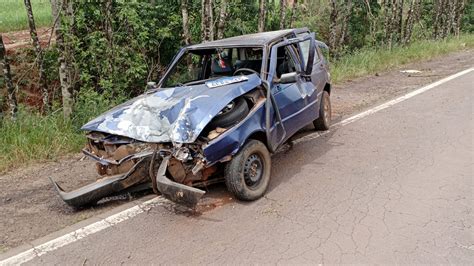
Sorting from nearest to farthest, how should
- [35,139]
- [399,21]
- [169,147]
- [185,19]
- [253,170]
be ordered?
[169,147]
[253,170]
[35,139]
[185,19]
[399,21]

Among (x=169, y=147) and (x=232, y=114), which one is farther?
(x=232, y=114)

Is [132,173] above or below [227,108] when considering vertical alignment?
below

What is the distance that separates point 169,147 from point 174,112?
1.46 ft

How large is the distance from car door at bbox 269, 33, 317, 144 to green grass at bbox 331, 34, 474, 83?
229 inches

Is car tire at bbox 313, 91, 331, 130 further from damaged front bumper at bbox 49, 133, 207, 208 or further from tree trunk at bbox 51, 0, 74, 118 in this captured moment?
tree trunk at bbox 51, 0, 74, 118

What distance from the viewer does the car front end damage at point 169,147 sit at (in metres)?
4.39

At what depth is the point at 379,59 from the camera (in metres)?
14.9

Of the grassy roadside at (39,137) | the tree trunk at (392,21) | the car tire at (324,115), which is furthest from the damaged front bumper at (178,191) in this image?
the tree trunk at (392,21)

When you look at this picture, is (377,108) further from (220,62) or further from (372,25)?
(372,25)

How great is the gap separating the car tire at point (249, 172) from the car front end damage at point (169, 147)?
133 mm

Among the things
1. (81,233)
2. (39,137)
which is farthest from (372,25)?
(81,233)

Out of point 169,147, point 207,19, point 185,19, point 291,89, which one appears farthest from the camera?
point 185,19

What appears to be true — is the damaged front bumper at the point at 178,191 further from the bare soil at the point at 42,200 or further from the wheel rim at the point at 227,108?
the wheel rim at the point at 227,108

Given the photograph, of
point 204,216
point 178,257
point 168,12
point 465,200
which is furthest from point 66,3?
point 465,200
